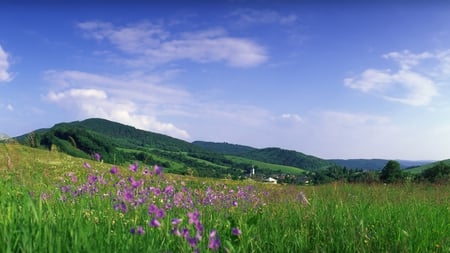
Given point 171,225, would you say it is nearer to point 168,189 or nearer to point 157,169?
point 157,169

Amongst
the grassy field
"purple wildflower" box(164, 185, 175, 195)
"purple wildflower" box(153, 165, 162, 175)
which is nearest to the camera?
the grassy field

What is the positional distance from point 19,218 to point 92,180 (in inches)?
64.9

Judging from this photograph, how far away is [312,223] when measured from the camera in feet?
16.0

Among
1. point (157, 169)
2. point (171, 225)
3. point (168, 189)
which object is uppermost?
point (157, 169)

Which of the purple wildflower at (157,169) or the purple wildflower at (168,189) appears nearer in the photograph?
the purple wildflower at (157,169)

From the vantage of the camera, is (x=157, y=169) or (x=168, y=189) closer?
(x=157, y=169)

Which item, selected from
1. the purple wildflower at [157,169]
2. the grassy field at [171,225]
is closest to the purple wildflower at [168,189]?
the grassy field at [171,225]

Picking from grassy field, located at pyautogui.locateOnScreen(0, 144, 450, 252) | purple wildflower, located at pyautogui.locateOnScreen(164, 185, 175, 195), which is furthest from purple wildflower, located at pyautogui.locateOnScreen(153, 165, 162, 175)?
purple wildflower, located at pyautogui.locateOnScreen(164, 185, 175, 195)

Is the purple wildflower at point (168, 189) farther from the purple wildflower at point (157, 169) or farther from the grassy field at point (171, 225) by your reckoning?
the purple wildflower at point (157, 169)

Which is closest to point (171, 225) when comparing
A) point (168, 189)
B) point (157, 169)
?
point (157, 169)

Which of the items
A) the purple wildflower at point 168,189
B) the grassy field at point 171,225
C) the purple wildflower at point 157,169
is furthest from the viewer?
the purple wildflower at point 168,189

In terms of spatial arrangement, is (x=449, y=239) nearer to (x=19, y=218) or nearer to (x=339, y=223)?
(x=339, y=223)

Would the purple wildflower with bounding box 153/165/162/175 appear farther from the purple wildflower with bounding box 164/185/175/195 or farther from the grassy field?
the purple wildflower with bounding box 164/185/175/195

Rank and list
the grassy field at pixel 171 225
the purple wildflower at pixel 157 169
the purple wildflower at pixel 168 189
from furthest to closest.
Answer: the purple wildflower at pixel 168 189 → the purple wildflower at pixel 157 169 → the grassy field at pixel 171 225
